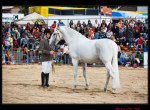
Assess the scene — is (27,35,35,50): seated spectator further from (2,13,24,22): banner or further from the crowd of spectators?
(2,13,24,22): banner

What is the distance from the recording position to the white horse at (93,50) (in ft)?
28.7

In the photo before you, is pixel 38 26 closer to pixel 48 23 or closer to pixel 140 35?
pixel 48 23

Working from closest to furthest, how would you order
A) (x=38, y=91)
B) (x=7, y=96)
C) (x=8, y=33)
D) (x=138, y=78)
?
(x=7, y=96), (x=38, y=91), (x=138, y=78), (x=8, y=33)

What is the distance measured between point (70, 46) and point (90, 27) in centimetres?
930

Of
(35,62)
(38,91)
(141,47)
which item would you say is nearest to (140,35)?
(141,47)

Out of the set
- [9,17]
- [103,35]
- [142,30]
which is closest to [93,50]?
[103,35]

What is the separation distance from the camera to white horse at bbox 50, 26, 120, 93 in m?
8.75

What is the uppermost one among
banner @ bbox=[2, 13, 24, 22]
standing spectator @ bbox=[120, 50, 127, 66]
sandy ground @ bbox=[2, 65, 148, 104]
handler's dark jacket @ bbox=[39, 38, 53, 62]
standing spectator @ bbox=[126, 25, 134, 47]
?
banner @ bbox=[2, 13, 24, 22]

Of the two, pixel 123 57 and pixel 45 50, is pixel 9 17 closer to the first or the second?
pixel 123 57

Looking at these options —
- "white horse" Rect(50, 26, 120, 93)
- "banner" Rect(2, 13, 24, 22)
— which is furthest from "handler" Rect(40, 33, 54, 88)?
"banner" Rect(2, 13, 24, 22)

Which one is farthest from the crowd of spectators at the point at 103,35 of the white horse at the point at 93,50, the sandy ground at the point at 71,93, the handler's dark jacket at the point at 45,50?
the handler's dark jacket at the point at 45,50

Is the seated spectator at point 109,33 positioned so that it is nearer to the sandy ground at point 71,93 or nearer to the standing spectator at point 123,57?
the standing spectator at point 123,57

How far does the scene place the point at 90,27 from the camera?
18.9 meters

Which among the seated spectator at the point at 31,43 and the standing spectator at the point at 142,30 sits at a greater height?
the standing spectator at the point at 142,30
